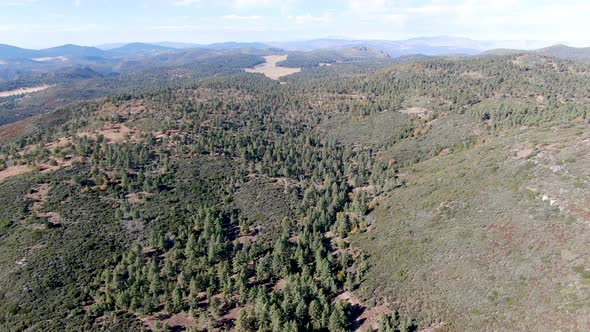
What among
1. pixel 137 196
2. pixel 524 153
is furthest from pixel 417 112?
pixel 137 196

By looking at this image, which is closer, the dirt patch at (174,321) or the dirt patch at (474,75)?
the dirt patch at (174,321)

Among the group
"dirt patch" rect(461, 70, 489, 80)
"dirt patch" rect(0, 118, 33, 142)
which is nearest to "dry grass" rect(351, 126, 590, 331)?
"dirt patch" rect(461, 70, 489, 80)

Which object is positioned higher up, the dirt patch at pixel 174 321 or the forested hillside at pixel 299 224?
the forested hillside at pixel 299 224

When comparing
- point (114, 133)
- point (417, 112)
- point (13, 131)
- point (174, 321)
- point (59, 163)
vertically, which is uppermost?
point (417, 112)

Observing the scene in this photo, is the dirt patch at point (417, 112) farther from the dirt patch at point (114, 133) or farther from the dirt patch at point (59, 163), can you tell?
the dirt patch at point (59, 163)

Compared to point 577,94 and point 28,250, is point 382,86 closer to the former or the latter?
point 577,94

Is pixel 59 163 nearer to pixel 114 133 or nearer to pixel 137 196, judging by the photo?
pixel 114 133

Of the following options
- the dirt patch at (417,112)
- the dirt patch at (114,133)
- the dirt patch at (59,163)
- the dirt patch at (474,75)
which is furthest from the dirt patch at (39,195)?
the dirt patch at (474,75)

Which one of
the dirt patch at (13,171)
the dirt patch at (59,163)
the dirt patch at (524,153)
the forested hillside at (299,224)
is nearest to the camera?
the forested hillside at (299,224)
